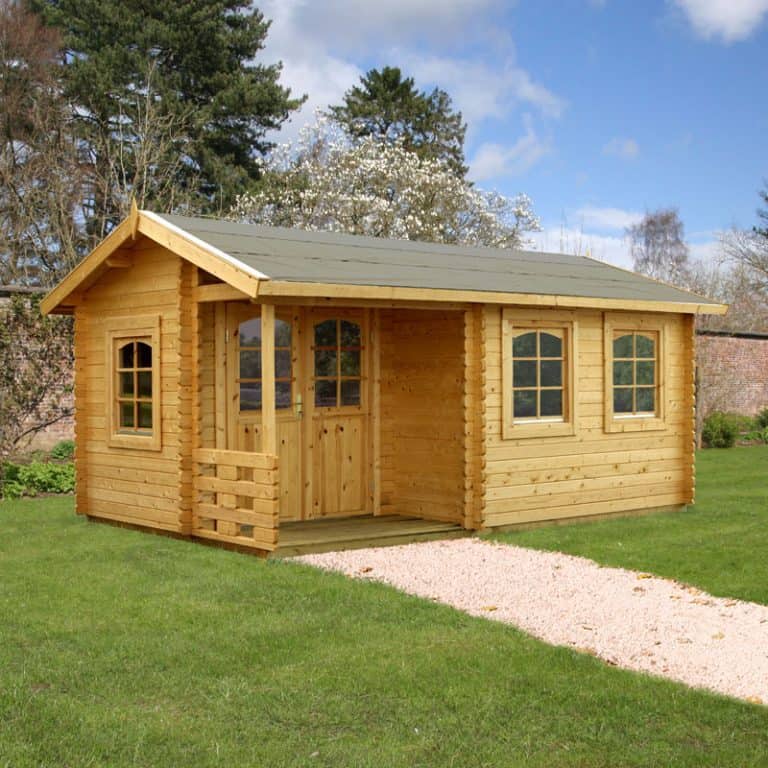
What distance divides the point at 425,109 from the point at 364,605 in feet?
103

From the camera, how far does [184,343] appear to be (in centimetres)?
1026

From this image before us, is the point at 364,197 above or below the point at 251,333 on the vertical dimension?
above

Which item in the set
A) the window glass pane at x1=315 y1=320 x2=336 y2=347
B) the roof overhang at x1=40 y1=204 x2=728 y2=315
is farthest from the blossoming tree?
the window glass pane at x1=315 y1=320 x2=336 y2=347

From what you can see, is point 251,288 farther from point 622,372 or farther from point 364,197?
point 364,197

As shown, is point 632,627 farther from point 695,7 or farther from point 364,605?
point 695,7

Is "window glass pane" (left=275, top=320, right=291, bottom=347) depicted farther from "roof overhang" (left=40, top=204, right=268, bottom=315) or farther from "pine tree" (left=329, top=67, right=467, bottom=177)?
"pine tree" (left=329, top=67, right=467, bottom=177)

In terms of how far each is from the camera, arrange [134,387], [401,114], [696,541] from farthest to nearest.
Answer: [401,114], [134,387], [696,541]

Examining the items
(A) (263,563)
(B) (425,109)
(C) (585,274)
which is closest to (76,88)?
(B) (425,109)

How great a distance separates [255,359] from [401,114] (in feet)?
90.9

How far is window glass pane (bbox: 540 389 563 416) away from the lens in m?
11.5

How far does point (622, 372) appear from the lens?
12.3 meters

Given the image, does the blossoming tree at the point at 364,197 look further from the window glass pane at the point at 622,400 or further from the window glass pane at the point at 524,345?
the window glass pane at the point at 524,345

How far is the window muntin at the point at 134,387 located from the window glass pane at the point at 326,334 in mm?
1633

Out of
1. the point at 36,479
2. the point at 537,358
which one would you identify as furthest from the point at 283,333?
the point at 36,479
